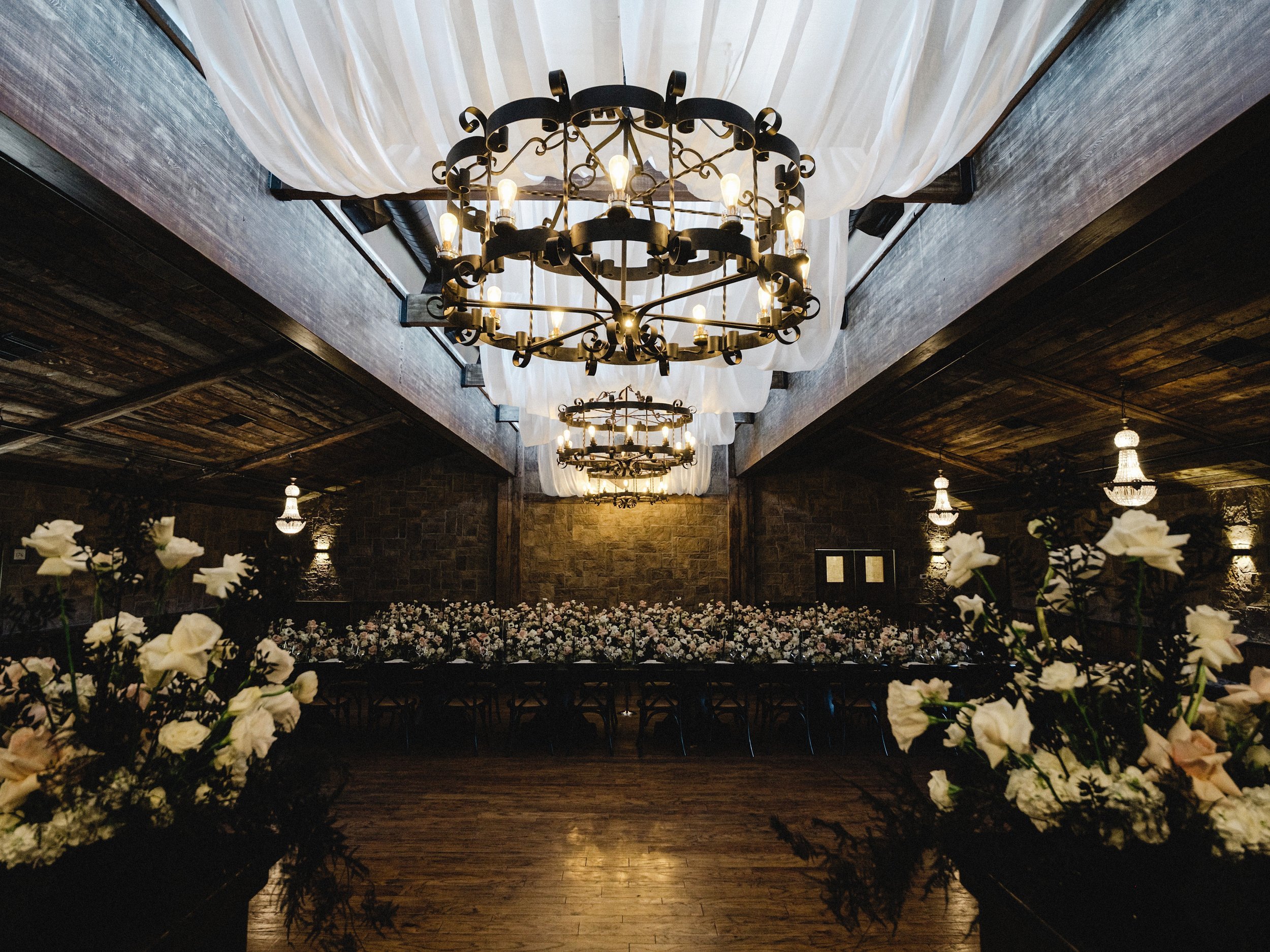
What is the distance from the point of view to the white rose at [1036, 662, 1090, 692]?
1309 millimetres

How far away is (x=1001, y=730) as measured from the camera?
1.28 meters

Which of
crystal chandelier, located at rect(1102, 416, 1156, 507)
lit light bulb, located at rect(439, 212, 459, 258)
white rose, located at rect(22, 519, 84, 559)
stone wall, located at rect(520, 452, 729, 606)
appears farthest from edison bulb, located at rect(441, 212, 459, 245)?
stone wall, located at rect(520, 452, 729, 606)

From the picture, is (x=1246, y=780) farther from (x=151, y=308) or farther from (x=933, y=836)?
(x=151, y=308)

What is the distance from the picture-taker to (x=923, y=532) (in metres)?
11.0

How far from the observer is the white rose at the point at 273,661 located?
164cm

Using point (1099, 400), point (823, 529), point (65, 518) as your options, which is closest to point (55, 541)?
point (1099, 400)

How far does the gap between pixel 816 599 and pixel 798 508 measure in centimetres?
151

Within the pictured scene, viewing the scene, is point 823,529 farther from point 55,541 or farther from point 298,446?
point 55,541

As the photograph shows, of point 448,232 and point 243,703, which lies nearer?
point 243,703

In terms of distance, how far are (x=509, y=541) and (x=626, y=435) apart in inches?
240

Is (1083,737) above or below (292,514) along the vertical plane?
below

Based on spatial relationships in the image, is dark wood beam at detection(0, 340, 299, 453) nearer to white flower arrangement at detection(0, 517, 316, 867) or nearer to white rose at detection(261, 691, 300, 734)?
white flower arrangement at detection(0, 517, 316, 867)

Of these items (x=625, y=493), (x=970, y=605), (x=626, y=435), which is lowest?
(x=970, y=605)

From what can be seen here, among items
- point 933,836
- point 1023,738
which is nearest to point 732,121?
point 1023,738
